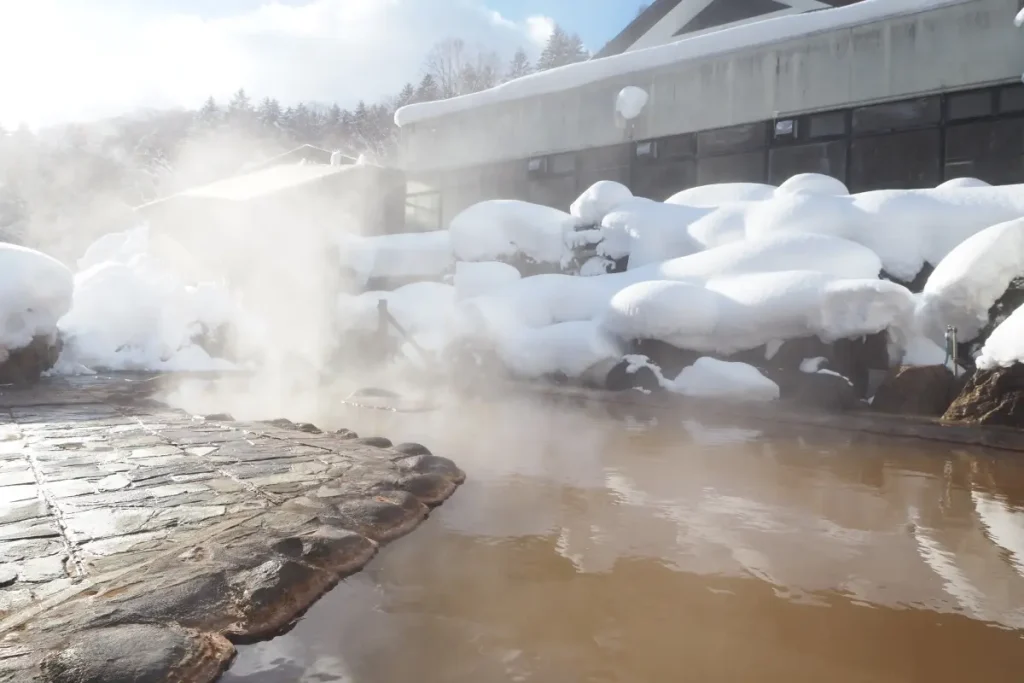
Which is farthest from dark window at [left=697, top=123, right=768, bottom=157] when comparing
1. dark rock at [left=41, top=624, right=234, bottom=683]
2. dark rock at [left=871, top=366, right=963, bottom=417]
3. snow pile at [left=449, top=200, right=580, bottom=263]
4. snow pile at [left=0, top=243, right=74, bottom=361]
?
dark rock at [left=41, top=624, right=234, bottom=683]

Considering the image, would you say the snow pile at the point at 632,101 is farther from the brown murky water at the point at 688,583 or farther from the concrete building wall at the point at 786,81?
the brown murky water at the point at 688,583

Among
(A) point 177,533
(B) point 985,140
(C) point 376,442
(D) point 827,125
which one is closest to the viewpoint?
(A) point 177,533

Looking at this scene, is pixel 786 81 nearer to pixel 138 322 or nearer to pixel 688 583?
pixel 688 583

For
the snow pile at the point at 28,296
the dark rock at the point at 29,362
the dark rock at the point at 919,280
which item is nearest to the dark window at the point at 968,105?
the dark rock at the point at 919,280

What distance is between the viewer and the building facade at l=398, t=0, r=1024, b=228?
905 cm

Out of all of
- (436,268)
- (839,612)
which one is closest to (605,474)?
(839,612)

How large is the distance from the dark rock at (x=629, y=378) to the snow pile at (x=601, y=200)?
313 centimetres

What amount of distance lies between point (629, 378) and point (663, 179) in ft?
20.4

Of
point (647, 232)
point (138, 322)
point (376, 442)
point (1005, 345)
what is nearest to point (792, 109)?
point (647, 232)

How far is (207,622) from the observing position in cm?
181

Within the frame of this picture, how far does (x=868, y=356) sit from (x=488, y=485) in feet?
13.4

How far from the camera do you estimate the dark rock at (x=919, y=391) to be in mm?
5402

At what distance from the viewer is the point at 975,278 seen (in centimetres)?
534

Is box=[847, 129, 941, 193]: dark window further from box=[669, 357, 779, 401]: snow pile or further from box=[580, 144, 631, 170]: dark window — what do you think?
box=[669, 357, 779, 401]: snow pile
